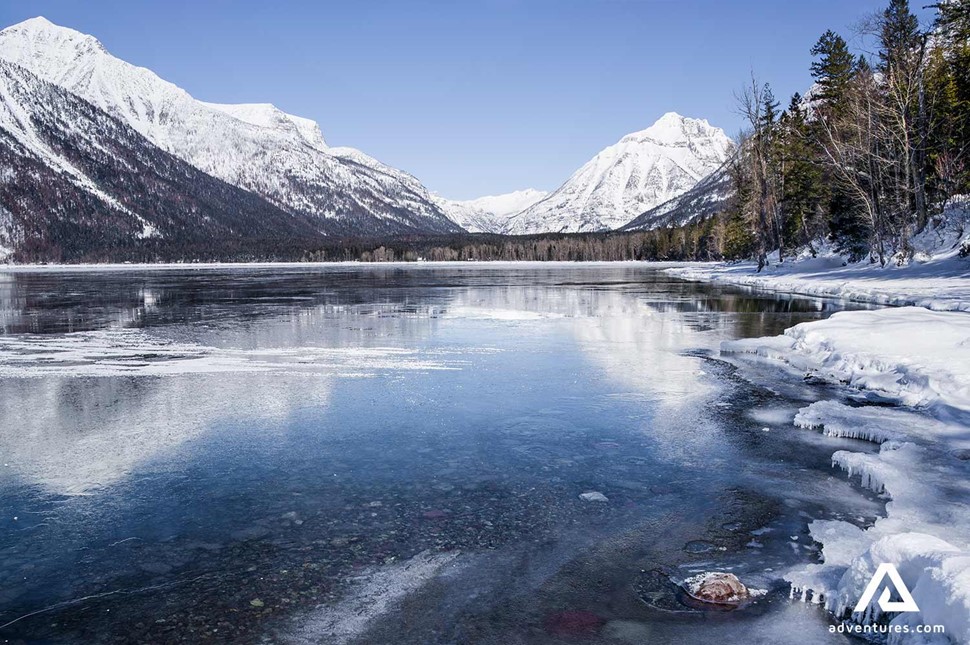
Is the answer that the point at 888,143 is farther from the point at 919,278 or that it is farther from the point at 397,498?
the point at 397,498

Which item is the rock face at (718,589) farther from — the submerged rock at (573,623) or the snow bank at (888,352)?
the snow bank at (888,352)

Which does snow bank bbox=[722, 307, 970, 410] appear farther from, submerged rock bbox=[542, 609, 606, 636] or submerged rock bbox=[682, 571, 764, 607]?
submerged rock bbox=[542, 609, 606, 636]

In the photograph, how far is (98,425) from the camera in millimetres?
10742

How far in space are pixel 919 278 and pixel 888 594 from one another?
36.5m

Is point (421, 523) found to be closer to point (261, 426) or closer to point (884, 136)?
point (261, 426)

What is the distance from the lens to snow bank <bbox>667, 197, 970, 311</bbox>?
28400mm

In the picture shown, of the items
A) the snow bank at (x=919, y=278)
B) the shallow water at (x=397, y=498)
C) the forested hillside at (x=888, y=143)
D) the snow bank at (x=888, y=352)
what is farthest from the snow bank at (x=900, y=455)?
the forested hillside at (x=888, y=143)

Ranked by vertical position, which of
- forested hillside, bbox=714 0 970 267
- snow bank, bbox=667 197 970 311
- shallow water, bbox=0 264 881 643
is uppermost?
forested hillside, bbox=714 0 970 267

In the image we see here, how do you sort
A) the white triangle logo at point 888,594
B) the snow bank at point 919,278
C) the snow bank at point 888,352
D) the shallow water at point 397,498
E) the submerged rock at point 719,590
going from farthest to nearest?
the snow bank at point 919,278 → the snow bank at point 888,352 → the submerged rock at point 719,590 → the shallow water at point 397,498 → the white triangle logo at point 888,594

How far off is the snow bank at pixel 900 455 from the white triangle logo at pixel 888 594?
5 centimetres

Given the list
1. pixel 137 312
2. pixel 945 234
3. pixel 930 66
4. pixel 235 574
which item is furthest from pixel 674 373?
pixel 930 66

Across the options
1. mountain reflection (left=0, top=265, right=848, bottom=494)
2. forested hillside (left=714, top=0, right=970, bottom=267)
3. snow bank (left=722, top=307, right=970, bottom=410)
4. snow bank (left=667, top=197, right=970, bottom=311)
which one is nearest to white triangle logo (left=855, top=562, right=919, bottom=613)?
mountain reflection (left=0, top=265, right=848, bottom=494)

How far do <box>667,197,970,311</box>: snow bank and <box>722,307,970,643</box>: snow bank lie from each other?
9.95 metres

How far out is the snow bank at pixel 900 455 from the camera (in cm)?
491
